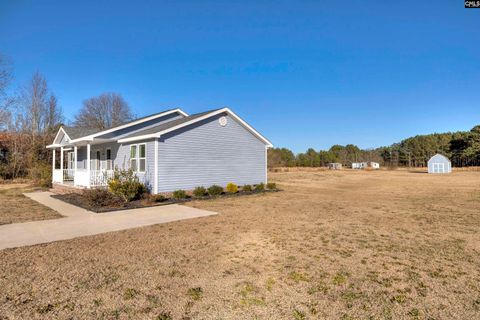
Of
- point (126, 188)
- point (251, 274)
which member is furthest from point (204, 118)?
point (251, 274)

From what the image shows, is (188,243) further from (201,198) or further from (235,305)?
(201,198)

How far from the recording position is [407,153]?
8256 centimetres

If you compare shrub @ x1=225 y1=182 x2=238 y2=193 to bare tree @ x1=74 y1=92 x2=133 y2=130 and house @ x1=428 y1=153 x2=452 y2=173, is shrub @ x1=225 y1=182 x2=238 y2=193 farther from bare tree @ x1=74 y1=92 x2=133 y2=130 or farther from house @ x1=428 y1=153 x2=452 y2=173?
house @ x1=428 y1=153 x2=452 y2=173

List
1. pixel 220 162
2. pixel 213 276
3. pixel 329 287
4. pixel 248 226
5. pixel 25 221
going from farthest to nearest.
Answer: pixel 220 162 → pixel 25 221 → pixel 248 226 → pixel 213 276 → pixel 329 287

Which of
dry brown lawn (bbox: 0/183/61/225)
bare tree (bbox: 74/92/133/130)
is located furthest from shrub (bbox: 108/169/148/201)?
bare tree (bbox: 74/92/133/130)

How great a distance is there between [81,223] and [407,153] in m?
92.7

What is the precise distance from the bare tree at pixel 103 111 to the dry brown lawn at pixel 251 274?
41.4 m

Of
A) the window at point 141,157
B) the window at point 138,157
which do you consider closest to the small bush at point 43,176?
the window at point 138,157

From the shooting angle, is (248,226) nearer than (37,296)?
No

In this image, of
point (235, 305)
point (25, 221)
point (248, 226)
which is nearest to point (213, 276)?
point (235, 305)

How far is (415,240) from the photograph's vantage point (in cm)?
641

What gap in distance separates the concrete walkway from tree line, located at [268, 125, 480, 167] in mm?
51366

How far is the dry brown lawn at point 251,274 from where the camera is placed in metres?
3.36

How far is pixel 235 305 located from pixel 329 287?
1.45m
